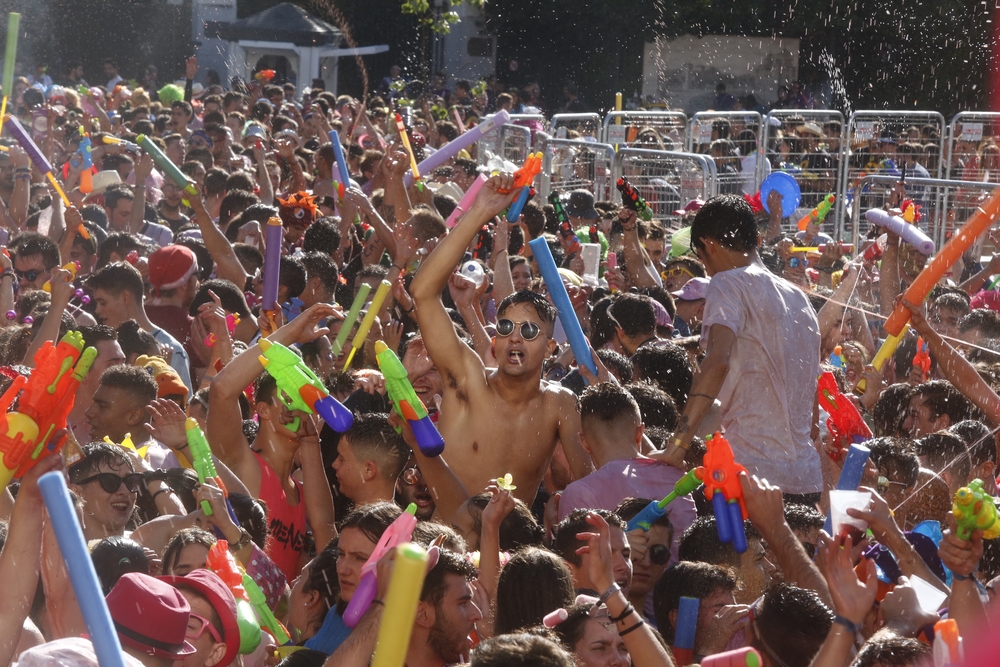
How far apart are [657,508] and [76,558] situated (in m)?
2.26

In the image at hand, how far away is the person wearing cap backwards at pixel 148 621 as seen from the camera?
2.66 m

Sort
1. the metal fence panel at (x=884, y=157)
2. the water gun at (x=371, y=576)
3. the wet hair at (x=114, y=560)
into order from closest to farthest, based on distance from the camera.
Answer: the water gun at (x=371, y=576), the wet hair at (x=114, y=560), the metal fence panel at (x=884, y=157)

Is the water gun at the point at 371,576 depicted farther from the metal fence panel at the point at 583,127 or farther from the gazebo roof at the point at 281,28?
the gazebo roof at the point at 281,28

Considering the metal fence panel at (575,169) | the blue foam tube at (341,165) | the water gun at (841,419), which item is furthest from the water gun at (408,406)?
the metal fence panel at (575,169)

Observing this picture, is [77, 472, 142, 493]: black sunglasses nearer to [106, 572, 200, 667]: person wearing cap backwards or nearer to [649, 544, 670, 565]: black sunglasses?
[106, 572, 200, 667]: person wearing cap backwards

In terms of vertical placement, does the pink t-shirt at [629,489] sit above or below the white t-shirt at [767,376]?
below

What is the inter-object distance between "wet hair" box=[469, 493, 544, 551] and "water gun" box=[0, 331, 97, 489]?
142cm

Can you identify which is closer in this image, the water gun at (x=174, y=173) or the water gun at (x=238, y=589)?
the water gun at (x=238, y=589)

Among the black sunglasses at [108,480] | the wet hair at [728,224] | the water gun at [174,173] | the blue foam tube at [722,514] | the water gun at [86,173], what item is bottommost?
the black sunglasses at [108,480]

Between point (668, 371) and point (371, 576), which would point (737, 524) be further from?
point (668, 371)

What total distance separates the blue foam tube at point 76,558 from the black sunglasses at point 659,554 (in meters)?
2.28

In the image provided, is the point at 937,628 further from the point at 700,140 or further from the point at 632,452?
the point at 700,140

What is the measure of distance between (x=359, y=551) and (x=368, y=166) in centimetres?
725

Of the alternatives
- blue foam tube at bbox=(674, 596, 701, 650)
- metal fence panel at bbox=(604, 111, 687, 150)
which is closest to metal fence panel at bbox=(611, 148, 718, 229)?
metal fence panel at bbox=(604, 111, 687, 150)
